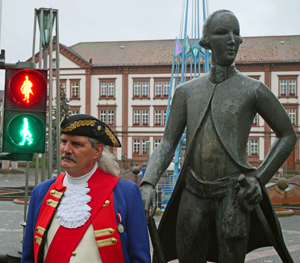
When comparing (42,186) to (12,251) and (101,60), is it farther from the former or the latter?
(101,60)

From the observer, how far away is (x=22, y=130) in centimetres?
359

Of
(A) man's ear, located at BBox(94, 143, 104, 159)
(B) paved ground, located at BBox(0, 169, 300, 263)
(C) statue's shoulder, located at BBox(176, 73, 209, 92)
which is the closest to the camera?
(A) man's ear, located at BBox(94, 143, 104, 159)

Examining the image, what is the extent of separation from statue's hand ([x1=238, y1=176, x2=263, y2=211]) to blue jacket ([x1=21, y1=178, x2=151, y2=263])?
19.8 inches

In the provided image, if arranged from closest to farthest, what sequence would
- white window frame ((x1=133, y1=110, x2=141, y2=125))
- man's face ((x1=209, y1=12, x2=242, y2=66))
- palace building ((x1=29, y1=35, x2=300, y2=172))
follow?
man's face ((x1=209, y1=12, x2=242, y2=66)), palace building ((x1=29, y1=35, x2=300, y2=172)), white window frame ((x1=133, y1=110, x2=141, y2=125))

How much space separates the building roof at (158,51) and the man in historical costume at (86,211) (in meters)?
42.7

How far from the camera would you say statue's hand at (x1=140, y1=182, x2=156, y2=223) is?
2304mm

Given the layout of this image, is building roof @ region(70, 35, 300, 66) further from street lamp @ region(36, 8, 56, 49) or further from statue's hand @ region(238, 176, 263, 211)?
statue's hand @ region(238, 176, 263, 211)

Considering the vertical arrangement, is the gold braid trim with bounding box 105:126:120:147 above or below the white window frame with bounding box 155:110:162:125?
above

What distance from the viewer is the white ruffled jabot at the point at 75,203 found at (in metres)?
2.10

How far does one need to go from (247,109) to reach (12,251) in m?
4.43

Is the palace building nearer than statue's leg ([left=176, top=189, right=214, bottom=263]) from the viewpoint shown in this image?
No

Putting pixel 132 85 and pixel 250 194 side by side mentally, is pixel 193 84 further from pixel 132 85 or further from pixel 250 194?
pixel 132 85

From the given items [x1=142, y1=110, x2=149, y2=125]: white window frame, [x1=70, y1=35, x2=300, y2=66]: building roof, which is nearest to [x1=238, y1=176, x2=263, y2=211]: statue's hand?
[x1=70, y1=35, x2=300, y2=66]: building roof

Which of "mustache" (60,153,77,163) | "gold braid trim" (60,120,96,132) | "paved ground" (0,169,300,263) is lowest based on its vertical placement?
"paved ground" (0,169,300,263)
